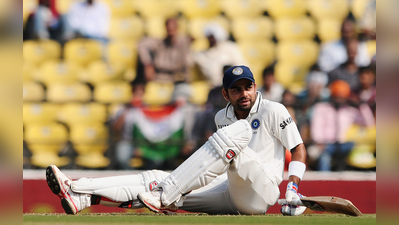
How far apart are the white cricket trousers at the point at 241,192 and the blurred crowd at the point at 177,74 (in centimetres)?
205

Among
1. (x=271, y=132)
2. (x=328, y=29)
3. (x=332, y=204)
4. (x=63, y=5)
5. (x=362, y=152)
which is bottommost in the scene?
(x=332, y=204)

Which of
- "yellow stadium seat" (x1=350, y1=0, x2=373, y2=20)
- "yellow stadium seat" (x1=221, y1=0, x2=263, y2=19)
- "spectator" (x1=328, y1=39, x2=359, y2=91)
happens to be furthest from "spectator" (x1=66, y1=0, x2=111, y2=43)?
"yellow stadium seat" (x1=350, y1=0, x2=373, y2=20)

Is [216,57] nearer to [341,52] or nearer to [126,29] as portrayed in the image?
[126,29]

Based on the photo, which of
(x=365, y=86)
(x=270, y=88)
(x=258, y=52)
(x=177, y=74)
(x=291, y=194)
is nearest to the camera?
(x=291, y=194)

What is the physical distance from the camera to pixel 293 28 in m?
8.09

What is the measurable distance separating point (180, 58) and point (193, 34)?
0.63 meters

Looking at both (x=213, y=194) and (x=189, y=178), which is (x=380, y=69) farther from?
(x=213, y=194)

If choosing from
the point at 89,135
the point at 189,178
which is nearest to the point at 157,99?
the point at 89,135

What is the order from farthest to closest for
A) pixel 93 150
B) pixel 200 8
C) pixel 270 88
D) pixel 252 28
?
pixel 200 8
pixel 252 28
pixel 270 88
pixel 93 150

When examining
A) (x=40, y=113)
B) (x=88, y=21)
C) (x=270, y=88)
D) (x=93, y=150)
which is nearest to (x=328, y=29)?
(x=270, y=88)

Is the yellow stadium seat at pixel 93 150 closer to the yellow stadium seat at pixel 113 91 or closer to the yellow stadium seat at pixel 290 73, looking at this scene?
the yellow stadium seat at pixel 113 91

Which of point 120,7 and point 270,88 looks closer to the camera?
point 270,88

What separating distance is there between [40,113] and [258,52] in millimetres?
3137

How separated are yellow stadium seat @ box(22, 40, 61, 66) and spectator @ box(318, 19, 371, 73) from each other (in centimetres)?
376
